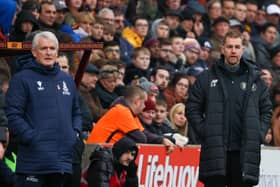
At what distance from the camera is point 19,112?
10.4 m

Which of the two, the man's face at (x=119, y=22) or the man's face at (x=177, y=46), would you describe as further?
the man's face at (x=119, y=22)

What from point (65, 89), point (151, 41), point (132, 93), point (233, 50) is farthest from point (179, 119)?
point (65, 89)

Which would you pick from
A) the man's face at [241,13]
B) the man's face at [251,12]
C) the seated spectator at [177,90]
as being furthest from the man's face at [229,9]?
the seated spectator at [177,90]

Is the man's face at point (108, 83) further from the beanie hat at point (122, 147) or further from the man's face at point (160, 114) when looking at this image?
the beanie hat at point (122, 147)

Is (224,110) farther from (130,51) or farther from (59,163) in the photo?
(130,51)

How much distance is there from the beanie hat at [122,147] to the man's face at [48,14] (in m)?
4.88

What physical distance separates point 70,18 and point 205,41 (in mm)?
3945

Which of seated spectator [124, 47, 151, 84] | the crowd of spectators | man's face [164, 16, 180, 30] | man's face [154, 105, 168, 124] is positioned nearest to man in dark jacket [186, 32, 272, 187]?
the crowd of spectators

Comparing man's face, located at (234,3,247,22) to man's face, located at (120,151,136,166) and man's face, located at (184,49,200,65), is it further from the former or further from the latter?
man's face, located at (120,151,136,166)

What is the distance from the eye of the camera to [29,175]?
412 inches

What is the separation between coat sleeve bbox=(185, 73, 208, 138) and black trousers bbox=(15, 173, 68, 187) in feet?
5.79

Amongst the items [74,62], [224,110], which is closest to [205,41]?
[74,62]

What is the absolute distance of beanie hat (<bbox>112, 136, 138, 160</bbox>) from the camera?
1230 centimetres

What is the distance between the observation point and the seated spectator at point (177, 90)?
57.4 feet
